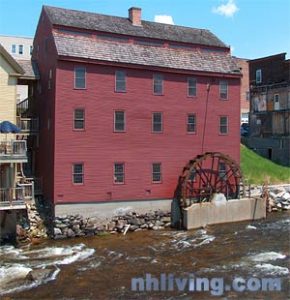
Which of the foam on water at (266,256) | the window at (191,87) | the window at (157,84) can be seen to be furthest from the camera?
the window at (191,87)

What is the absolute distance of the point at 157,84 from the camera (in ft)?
96.3

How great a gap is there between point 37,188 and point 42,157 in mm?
1838

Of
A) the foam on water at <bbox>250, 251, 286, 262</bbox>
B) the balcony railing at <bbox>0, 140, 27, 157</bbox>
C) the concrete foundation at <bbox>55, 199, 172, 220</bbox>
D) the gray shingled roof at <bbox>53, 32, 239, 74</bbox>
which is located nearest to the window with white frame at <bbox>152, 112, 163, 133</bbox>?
the gray shingled roof at <bbox>53, 32, 239, 74</bbox>

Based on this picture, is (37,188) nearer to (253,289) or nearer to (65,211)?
(65,211)

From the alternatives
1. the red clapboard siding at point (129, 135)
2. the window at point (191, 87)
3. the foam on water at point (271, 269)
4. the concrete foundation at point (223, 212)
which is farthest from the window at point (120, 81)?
the foam on water at point (271, 269)

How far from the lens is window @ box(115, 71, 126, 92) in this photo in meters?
28.1

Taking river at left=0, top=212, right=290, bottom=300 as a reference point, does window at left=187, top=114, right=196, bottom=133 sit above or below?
above

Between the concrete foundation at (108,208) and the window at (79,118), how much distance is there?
430cm

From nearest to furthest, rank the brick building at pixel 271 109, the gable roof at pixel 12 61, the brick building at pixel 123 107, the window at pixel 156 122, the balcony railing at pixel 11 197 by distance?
1. the balcony railing at pixel 11 197
2. the gable roof at pixel 12 61
3. the brick building at pixel 123 107
4. the window at pixel 156 122
5. the brick building at pixel 271 109

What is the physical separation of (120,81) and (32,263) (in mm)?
12014

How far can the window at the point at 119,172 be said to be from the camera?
2788 centimetres

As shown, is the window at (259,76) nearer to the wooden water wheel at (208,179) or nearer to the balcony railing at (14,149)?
the wooden water wheel at (208,179)

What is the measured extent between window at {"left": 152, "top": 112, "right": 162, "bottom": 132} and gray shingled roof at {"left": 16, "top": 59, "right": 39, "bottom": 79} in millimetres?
7753

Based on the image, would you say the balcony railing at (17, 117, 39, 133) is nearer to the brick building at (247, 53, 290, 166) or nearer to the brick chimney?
the brick chimney
